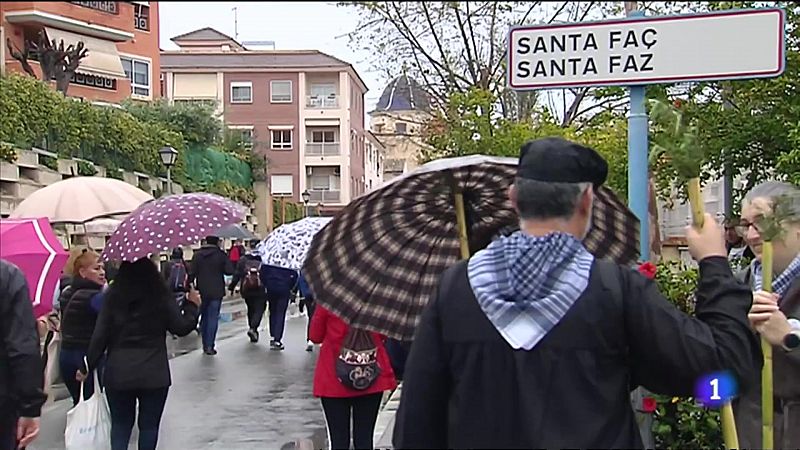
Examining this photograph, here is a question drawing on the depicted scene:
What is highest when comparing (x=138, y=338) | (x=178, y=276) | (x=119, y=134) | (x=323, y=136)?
(x=323, y=136)

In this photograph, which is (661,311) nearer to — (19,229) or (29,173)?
(19,229)

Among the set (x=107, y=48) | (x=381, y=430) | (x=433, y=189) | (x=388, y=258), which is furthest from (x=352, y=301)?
(x=107, y=48)

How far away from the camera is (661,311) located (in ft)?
8.43

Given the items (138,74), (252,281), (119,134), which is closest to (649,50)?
(252,281)

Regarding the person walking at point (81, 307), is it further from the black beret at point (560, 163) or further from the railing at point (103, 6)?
the railing at point (103, 6)

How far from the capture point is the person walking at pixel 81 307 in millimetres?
8258

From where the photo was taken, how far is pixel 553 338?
8.27 feet

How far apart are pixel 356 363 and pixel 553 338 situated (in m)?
3.68

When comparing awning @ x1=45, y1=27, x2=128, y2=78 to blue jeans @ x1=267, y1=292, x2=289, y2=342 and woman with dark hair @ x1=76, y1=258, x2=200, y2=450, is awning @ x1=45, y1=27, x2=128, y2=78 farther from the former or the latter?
woman with dark hair @ x1=76, y1=258, x2=200, y2=450

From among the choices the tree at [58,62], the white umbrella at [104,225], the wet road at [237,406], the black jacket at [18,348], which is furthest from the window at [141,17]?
the black jacket at [18,348]

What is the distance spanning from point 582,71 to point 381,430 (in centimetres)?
477

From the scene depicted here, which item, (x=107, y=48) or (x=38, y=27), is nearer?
(x=38, y=27)

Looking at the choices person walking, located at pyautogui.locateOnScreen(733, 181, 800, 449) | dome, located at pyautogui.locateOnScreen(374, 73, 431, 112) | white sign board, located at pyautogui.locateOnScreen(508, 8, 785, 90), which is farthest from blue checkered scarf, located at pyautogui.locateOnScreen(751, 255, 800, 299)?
dome, located at pyautogui.locateOnScreen(374, 73, 431, 112)

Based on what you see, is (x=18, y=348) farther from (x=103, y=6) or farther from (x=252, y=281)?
(x=103, y=6)
